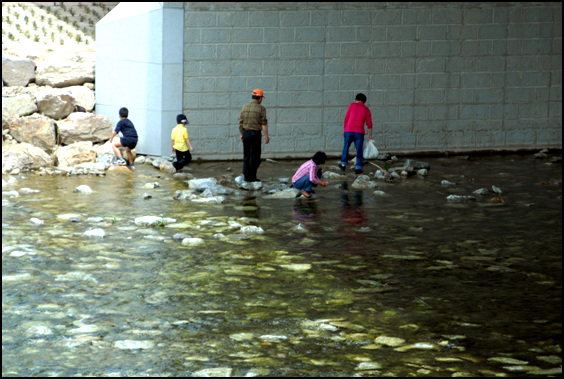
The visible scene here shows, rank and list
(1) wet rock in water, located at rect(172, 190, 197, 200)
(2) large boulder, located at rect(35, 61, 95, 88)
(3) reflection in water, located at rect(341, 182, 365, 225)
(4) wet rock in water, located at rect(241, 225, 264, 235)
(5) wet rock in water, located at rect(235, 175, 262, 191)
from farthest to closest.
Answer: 1. (2) large boulder, located at rect(35, 61, 95, 88)
2. (5) wet rock in water, located at rect(235, 175, 262, 191)
3. (1) wet rock in water, located at rect(172, 190, 197, 200)
4. (3) reflection in water, located at rect(341, 182, 365, 225)
5. (4) wet rock in water, located at rect(241, 225, 264, 235)

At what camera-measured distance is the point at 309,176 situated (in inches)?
508

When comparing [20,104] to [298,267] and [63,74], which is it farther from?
[298,267]

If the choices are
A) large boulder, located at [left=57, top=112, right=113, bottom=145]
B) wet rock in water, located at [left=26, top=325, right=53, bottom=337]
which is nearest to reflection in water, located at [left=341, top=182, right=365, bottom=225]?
wet rock in water, located at [left=26, top=325, right=53, bottom=337]

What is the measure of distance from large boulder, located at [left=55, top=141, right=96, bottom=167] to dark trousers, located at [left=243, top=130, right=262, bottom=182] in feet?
11.1

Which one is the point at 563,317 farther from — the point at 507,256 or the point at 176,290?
the point at 176,290

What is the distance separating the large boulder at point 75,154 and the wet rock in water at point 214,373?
10.2m

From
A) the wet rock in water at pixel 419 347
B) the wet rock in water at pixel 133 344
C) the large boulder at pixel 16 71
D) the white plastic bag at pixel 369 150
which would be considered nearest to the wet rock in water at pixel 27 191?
the large boulder at pixel 16 71

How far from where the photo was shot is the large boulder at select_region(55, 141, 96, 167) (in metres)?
15.4

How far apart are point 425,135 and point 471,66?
1873mm

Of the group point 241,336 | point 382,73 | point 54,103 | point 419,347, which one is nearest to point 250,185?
point 54,103

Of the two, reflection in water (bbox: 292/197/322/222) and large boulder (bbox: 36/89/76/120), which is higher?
large boulder (bbox: 36/89/76/120)

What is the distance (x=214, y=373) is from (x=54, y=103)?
1188 centimetres

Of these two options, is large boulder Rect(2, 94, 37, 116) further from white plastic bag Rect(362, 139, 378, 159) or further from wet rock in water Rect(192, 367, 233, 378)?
wet rock in water Rect(192, 367, 233, 378)

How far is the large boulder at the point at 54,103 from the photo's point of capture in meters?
16.6
